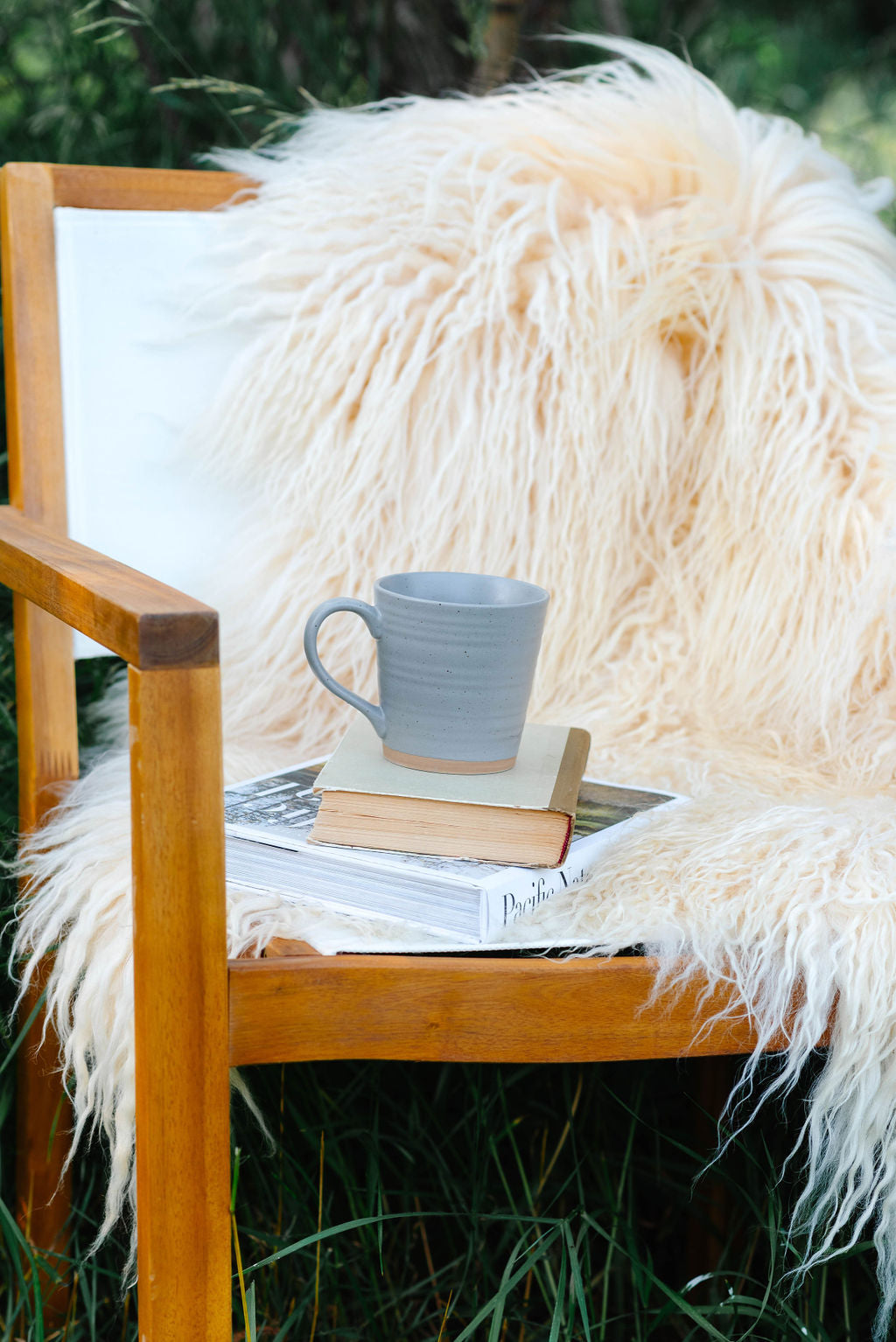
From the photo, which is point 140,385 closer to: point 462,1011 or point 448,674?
point 448,674

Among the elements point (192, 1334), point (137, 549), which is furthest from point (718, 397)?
point (192, 1334)

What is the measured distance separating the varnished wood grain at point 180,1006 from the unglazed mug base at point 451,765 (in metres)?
0.15

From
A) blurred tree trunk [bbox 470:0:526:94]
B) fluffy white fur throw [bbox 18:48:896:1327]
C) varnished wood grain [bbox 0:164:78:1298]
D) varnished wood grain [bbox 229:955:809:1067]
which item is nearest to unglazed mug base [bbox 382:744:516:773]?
varnished wood grain [bbox 229:955:809:1067]

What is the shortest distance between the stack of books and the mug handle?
0.09 feet

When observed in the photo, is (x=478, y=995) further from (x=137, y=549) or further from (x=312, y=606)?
(x=137, y=549)

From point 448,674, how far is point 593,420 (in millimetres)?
370

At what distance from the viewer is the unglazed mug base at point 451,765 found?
70 cm

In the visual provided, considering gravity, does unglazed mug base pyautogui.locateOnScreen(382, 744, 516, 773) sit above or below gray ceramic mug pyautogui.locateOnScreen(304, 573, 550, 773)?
below

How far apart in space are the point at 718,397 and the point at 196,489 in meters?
0.44

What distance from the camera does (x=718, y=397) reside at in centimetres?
100

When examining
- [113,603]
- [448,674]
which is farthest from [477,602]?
[113,603]

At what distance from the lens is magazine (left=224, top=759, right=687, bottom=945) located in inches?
25.6

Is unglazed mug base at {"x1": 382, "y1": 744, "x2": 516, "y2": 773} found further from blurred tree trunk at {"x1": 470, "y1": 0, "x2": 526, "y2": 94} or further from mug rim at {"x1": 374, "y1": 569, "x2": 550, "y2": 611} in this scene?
blurred tree trunk at {"x1": 470, "y1": 0, "x2": 526, "y2": 94}

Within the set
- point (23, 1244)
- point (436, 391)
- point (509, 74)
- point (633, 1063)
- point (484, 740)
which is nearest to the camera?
point (484, 740)
